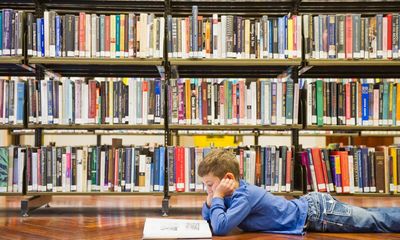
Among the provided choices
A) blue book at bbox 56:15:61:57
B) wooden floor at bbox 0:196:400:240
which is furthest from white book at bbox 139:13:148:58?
wooden floor at bbox 0:196:400:240

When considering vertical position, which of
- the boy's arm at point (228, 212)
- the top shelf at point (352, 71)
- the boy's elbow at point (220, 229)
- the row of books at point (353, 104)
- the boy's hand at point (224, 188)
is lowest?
the boy's elbow at point (220, 229)

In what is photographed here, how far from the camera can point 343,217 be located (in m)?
1.96

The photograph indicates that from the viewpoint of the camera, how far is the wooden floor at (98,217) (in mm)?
2057

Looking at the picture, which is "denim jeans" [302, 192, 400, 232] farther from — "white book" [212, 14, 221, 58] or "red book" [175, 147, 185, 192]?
"white book" [212, 14, 221, 58]

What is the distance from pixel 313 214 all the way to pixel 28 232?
1449 mm

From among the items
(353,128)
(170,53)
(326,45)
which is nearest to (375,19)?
(326,45)

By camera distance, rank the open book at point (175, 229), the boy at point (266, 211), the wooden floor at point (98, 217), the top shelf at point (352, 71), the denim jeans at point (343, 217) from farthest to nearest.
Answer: the top shelf at point (352, 71) → the wooden floor at point (98, 217) → the denim jeans at point (343, 217) → the boy at point (266, 211) → the open book at point (175, 229)

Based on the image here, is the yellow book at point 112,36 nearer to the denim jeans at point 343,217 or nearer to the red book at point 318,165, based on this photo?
the red book at point 318,165

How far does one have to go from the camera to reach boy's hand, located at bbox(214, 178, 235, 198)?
1836mm

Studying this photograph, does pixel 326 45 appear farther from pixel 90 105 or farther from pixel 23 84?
pixel 23 84

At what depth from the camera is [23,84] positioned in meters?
2.83

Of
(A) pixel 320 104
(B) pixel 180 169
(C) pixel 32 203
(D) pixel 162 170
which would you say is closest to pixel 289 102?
(A) pixel 320 104

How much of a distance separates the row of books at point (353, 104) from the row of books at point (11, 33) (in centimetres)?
198

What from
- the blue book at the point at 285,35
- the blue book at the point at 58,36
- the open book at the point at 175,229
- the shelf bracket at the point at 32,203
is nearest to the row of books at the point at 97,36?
the blue book at the point at 58,36
